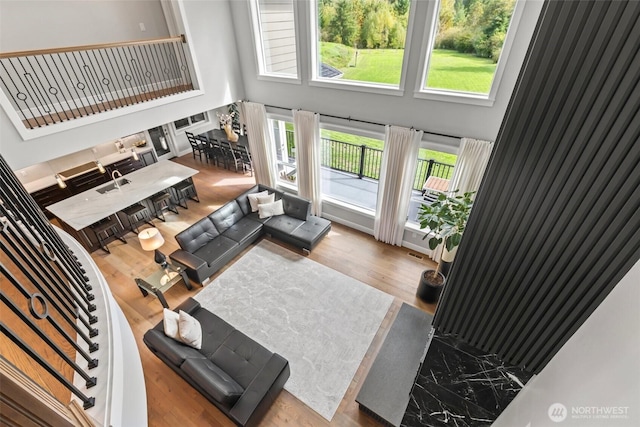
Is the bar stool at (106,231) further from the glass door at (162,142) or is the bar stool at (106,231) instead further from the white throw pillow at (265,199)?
the glass door at (162,142)

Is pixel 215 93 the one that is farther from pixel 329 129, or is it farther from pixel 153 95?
pixel 329 129

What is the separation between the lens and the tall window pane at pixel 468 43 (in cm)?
354

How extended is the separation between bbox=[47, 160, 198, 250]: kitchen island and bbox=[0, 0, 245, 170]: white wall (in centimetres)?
172

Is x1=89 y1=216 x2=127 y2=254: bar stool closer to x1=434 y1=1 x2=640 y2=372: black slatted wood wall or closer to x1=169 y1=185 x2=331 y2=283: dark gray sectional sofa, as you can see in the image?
x1=169 y1=185 x2=331 y2=283: dark gray sectional sofa

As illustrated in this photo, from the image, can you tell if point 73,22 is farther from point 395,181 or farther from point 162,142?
point 395,181

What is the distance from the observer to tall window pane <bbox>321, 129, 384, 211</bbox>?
6340 millimetres

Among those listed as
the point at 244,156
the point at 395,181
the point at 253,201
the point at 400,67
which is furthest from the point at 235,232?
the point at 400,67

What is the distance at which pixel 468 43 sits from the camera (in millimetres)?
3811

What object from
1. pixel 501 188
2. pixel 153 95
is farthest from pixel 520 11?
pixel 153 95

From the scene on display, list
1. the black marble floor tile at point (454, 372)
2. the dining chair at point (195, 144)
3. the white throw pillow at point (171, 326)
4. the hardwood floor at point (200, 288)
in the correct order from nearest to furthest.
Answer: the black marble floor tile at point (454, 372) → the hardwood floor at point (200, 288) → the white throw pillow at point (171, 326) → the dining chair at point (195, 144)

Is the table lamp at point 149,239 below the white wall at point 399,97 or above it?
below

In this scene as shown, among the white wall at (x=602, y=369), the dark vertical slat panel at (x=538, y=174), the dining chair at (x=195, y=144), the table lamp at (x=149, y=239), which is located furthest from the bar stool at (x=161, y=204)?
the white wall at (x=602, y=369)

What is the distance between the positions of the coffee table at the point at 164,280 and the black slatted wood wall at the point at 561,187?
443cm

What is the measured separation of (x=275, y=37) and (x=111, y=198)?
15.5ft
